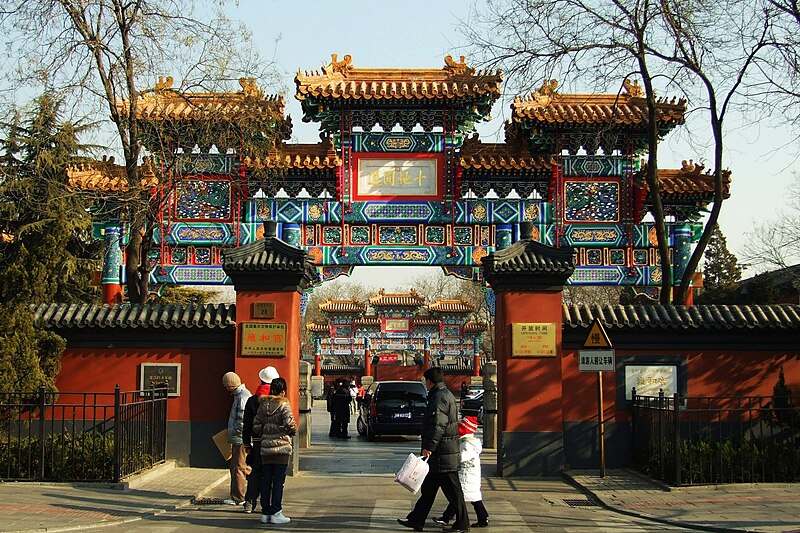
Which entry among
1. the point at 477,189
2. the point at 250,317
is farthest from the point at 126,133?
the point at 477,189

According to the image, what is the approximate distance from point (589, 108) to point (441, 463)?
15.3 metres

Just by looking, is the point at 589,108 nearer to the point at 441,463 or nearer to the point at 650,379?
the point at 650,379

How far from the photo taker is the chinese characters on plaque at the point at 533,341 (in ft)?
52.8

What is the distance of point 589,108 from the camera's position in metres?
24.2

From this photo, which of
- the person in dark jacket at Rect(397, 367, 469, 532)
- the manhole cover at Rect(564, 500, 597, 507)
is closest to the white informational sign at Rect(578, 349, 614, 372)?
the manhole cover at Rect(564, 500, 597, 507)

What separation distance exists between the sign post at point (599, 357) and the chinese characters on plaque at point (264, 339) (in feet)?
15.6

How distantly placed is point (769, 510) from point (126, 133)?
1353 centimetres

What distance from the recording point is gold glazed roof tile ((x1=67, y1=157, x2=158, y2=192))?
22500 millimetres

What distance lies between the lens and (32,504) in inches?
459

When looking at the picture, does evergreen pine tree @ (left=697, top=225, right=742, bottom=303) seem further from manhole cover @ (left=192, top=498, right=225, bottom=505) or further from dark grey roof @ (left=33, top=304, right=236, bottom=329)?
manhole cover @ (left=192, top=498, right=225, bottom=505)

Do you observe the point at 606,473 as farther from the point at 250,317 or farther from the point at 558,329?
the point at 250,317

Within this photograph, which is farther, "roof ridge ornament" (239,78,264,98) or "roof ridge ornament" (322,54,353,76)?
"roof ridge ornament" (322,54,353,76)

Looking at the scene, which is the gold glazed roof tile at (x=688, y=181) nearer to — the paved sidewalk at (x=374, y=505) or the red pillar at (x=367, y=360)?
the paved sidewalk at (x=374, y=505)

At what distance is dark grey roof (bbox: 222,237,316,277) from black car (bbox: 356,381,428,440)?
10.6 meters
